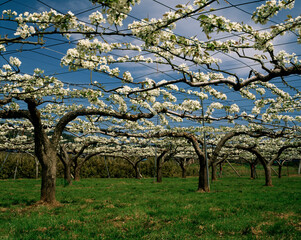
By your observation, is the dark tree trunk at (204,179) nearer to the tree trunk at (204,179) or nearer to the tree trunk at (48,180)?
the tree trunk at (204,179)

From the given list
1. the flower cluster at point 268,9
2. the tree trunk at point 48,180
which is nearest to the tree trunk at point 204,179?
the tree trunk at point 48,180

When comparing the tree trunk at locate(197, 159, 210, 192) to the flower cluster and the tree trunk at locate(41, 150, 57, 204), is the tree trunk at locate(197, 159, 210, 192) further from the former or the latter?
the flower cluster

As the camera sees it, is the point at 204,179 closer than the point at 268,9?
No

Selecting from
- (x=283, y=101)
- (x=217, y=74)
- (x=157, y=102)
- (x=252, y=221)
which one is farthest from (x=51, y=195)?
(x=283, y=101)

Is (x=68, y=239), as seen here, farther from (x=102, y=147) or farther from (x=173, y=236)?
(x=102, y=147)

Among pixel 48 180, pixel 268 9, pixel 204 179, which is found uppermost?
pixel 268 9

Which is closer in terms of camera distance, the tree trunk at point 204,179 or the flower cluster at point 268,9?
the flower cluster at point 268,9

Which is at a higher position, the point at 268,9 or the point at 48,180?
the point at 268,9

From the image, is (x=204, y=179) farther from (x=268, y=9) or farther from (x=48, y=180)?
(x=268, y=9)

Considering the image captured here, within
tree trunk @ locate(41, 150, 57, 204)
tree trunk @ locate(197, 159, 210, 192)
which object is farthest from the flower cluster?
tree trunk @ locate(197, 159, 210, 192)

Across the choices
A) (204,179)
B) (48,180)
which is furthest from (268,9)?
(204,179)

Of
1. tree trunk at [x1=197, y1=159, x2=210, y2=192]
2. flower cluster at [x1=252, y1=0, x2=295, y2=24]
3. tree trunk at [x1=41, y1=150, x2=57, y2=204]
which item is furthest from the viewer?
tree trunk at [x1=197, y1=159, x2=210, y2=192]

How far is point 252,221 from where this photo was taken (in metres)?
8.08

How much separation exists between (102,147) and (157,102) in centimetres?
2104
